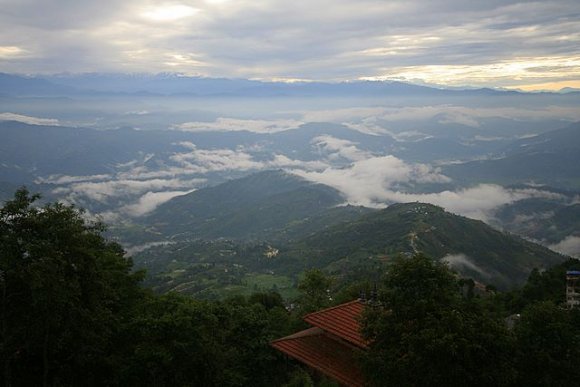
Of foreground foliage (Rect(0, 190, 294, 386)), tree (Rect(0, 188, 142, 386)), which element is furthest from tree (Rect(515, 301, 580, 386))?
tree (Rect(0, 188, 142, 386))

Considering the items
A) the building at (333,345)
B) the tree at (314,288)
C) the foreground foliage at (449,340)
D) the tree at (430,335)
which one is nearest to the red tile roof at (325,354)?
the building at (333,345)

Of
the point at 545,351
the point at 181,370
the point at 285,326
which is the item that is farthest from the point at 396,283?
the point at 285,326

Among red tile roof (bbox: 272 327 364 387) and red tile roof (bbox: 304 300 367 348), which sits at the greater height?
red tile roof (bbox: 304 300 367 348)

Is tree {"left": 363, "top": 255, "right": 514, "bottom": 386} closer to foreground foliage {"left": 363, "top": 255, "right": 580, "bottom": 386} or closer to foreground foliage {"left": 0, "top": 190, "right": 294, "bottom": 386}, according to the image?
foreground foliage {"left": 363, "top": 255, "right": 580, "bottom": 386}

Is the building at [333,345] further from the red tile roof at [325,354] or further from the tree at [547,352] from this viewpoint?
the tree at [547,352]

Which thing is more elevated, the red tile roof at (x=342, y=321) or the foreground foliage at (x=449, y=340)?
the foreground foliage at (x=449, y=340)

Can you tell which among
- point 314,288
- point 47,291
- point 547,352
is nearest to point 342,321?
point 547,352
